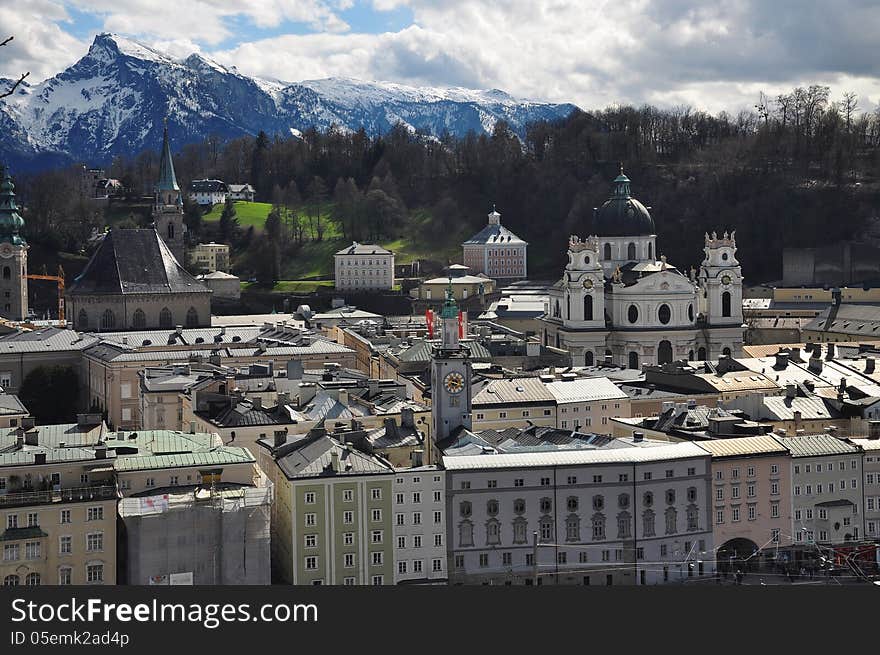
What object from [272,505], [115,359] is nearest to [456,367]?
[272,505]

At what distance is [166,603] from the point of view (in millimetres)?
22656

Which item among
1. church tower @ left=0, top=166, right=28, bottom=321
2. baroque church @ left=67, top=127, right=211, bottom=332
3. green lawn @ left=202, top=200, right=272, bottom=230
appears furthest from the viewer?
green lawn @ left=202, top=200, right=272, bottom=230

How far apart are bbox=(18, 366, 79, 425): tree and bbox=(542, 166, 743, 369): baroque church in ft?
80.8

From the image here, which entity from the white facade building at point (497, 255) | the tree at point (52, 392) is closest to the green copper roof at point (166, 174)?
the white facade building at point (497, 255)

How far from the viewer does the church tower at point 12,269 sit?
9462 cm

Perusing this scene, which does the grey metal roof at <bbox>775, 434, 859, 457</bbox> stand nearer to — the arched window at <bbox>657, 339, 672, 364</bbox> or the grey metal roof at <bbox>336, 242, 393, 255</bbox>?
the arched window at <bbox>657, 339, 672, 364</bbox>

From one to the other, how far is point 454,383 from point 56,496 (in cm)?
1501

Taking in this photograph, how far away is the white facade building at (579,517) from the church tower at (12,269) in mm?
59022

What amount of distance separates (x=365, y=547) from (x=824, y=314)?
171ft

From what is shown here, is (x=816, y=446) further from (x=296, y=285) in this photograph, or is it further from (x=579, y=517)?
(x=296, y=285)

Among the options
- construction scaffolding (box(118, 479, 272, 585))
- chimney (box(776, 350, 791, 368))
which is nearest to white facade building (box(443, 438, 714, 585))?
construction scaffolding (box(118, 479, 272, 585))

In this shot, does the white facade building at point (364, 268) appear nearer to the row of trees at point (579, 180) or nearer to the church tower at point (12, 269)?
the row of trees at point (579, 180)

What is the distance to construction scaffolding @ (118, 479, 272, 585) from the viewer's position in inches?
1433

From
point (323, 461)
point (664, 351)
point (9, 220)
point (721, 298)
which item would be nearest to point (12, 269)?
point (9, 220)
